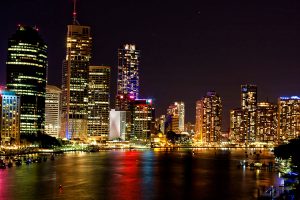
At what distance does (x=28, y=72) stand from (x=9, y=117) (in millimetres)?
23662

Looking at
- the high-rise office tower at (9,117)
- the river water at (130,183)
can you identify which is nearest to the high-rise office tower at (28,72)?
the high-rise office tower at (9,117)

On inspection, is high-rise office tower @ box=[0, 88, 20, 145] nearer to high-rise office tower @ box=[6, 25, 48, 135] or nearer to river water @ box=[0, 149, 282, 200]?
high-rise office tower @ box=[6, 25, 48, 135]

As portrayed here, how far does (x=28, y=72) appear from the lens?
618 ft

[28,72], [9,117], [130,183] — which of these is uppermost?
[28,72]

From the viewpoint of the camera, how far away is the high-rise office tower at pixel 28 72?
612 feet

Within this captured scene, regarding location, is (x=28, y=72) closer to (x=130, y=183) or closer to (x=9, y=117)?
(x=9, y=117)

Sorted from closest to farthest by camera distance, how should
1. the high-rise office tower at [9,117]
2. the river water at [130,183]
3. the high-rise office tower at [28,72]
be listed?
the river water at [130,183] < the high-rise office tower at [9,117] < the high-rise office tower at [28,72]

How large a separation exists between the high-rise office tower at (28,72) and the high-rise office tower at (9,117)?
10.00 meters

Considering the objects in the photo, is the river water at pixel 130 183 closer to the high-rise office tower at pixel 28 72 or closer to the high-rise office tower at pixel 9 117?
the high-rise office tower at pixel 9 117

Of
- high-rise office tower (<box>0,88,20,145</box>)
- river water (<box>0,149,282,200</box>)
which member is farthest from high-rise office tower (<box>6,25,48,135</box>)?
river water (<box>0,149,282,200</box>)

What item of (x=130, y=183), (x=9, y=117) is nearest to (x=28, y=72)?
(x=9, y=117)

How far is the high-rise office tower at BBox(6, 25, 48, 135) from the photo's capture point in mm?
186625

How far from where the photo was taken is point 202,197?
66938mm

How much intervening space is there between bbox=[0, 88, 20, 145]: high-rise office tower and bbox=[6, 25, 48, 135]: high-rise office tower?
32.8 feet
